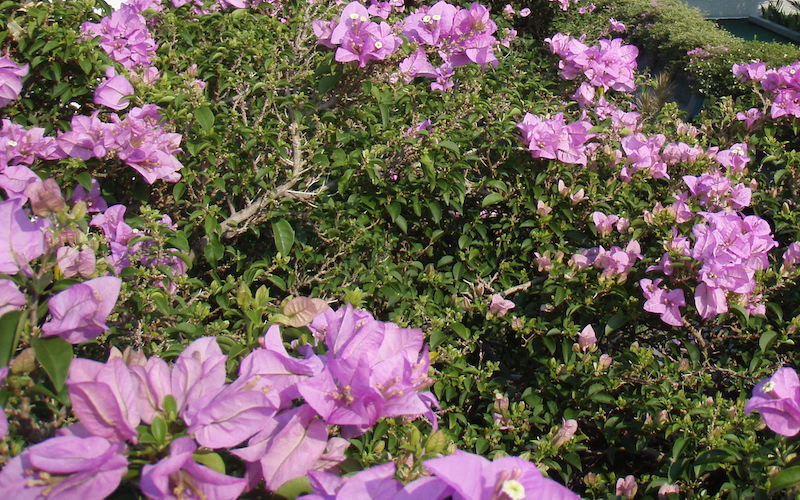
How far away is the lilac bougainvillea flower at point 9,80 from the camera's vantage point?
1.76m

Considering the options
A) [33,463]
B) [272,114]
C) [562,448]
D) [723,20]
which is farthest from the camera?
[723,20]

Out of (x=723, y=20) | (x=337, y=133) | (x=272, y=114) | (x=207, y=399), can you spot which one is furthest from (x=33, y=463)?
(x=723, y=20)

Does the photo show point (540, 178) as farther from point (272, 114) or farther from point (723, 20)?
point (723, 20)

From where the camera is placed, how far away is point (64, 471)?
654 millimetres

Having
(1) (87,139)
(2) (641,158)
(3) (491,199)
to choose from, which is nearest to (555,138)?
(3) (491,199)

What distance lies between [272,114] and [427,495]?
6.38ft

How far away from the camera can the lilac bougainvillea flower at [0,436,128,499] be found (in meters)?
0.65

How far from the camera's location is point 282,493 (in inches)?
30.7

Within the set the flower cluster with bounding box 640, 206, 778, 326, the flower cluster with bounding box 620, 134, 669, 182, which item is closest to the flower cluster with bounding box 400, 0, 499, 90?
the flower cluster with bounding box 620, 134, 669, 182

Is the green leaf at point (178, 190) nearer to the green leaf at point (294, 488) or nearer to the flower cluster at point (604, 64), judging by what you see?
the green leaf at point (294, 488)

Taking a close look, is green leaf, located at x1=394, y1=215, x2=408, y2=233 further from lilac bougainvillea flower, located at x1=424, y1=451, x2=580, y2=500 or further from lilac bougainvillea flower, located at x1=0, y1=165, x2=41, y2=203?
lilac bougainvillea flower, located at x1=424, y1=451, x2=580, y2=500

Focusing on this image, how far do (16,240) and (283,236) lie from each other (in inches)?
40.4

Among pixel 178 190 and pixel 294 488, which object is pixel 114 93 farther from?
pixel 294 488

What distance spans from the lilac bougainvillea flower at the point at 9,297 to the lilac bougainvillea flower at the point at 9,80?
1117 millimetres
